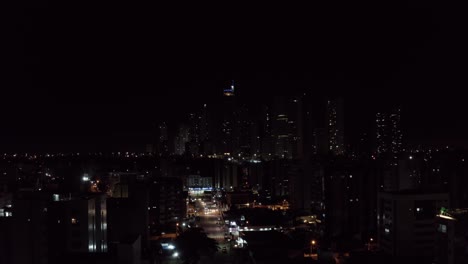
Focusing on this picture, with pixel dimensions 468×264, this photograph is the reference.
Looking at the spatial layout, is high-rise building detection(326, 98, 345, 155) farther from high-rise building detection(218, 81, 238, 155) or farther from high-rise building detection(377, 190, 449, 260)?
high-rise building detection(377, 190, 449, 260)

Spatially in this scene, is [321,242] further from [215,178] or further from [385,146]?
[385,146]

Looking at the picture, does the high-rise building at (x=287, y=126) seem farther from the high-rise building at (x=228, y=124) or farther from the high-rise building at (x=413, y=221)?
the high-rise building at (x=413, y=221)

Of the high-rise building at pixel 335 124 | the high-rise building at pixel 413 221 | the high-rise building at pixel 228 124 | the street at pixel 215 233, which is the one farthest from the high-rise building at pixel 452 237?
the high-rise building at pixel 228 124

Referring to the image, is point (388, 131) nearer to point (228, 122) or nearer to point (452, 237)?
point (228, 122)

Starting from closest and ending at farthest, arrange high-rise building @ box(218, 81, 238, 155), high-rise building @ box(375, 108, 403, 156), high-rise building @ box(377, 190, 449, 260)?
high-rise building @ box(377, 190, 449, 260), high-rise building @ box(375, 108, 403, 156), high-rise building @ box(218, 81, 238, 155)

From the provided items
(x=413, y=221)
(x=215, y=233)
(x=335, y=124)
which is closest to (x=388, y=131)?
(x=335, y=124)

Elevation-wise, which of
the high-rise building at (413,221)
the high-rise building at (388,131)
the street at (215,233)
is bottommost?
the street at (215,233)

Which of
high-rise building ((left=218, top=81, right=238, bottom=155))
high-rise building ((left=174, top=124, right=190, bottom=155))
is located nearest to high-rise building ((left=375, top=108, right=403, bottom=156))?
high-rise building ((left=218, top=81, right=238, bottom=155))

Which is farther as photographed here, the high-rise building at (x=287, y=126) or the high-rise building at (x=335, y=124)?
the high-rise building at (x=287, y=126)
